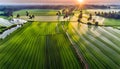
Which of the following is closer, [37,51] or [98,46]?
[37,51]

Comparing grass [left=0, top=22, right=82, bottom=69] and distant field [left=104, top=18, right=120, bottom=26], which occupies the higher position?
distant field [left=104, top=18, right=120, bottom=26]

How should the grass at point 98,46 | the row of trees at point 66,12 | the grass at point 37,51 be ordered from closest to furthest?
1. the grass at point 37,51
2. the grass at point 98,46
3. the row of trees at point 66,12

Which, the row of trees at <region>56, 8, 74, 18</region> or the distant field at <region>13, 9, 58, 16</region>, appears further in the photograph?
the row of trees at <region>56, 8, 74, 18</region>

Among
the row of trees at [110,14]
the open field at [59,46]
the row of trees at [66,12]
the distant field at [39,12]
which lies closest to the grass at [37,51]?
the open field at [59,46]

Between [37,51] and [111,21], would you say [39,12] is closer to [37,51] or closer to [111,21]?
[111,21]

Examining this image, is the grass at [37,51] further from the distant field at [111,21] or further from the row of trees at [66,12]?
the distant field at [111,21]

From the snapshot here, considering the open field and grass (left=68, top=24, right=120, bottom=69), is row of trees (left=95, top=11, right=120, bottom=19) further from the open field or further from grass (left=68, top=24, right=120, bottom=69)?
grass (left=68, top=24, right=120, bottom=69)

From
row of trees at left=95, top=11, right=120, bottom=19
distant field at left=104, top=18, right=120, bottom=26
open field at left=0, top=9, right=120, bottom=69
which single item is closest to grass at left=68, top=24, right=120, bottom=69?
open field at left=0, top=9, right=120, bottom=69

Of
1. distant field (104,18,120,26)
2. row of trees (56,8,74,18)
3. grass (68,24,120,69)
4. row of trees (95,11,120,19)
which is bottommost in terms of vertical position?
grass (68,24,120,69)

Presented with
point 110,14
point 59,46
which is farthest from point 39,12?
point 59,46

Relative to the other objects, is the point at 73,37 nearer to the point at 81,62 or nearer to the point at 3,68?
the point at 81,62
